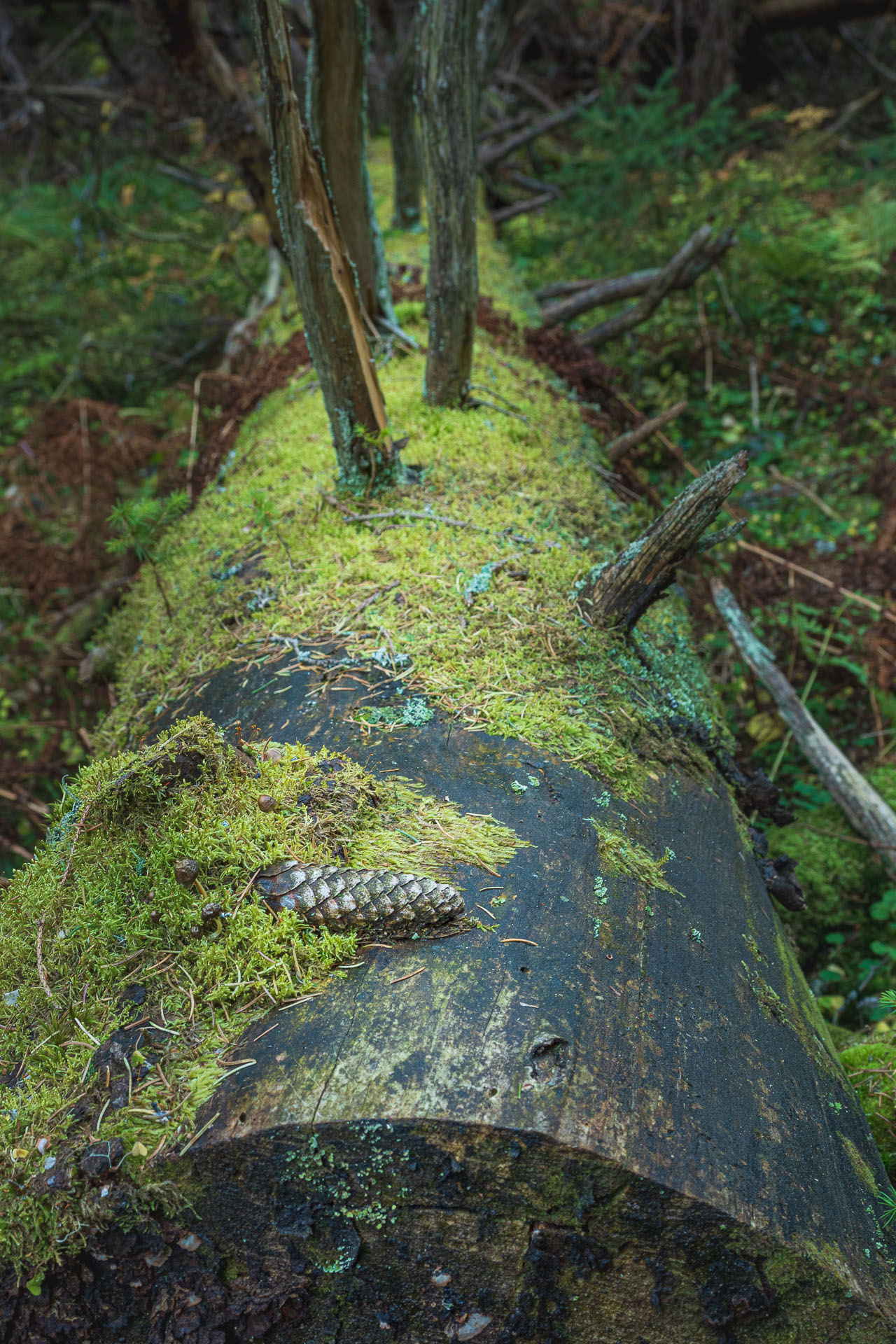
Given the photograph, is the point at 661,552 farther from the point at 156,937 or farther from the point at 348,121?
the point at 348,121

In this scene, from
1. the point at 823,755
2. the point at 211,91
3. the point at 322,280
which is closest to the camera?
the point at 322,280

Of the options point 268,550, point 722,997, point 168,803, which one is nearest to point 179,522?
point 268,550

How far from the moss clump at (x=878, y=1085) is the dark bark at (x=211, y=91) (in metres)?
4.95

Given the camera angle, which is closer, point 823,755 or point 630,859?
point 630,859

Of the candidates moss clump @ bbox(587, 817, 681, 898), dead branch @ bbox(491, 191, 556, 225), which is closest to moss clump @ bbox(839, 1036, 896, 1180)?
moss clump @ bbox(587, 817, 681, 898)

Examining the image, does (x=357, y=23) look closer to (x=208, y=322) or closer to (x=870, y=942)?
(x=208, y=322)

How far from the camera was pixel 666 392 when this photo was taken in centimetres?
651

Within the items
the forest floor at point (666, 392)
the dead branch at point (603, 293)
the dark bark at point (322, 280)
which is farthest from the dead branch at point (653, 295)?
the dark bark at point (322, 280)

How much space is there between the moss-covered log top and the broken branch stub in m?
0.09

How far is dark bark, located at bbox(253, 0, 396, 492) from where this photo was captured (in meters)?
2.38

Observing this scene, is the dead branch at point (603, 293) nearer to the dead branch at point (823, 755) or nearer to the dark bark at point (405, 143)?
the dark bark at point (405, 143)

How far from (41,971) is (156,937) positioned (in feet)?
0.82

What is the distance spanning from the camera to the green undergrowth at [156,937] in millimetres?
1326

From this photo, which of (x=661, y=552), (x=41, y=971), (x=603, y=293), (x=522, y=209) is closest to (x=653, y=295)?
(x=603, y=293)
